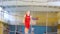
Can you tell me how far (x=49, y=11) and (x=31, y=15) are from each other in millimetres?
280

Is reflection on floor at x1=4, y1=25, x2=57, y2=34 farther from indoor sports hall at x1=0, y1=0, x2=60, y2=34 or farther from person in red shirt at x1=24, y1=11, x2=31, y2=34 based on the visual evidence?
person in red shirt at x1=24, y1=11, x2=31, y2=34

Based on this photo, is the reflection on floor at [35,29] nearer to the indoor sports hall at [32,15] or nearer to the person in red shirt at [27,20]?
the indoor sports hall at [32,15]

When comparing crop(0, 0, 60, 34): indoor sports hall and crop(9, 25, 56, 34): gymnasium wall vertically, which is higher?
crop(0, 0, 60, 34): indoor sports hall

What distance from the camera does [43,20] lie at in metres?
2.13

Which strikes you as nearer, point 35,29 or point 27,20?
point 27,20

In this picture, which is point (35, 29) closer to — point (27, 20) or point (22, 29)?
point (22, 29)

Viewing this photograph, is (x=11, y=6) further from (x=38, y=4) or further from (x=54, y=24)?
(x=54, y=24)

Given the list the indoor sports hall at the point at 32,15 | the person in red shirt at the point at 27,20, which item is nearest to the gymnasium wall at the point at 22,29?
the indoor sports hall at the point at 32,15

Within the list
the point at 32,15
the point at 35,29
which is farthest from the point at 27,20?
the point at 35,29

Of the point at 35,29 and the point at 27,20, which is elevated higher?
the point at 27,20

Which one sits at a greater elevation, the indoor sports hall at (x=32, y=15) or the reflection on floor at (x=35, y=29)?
the indoor sports hall at (x=32, y=15)

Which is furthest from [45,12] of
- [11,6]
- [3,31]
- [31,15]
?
[3,31]

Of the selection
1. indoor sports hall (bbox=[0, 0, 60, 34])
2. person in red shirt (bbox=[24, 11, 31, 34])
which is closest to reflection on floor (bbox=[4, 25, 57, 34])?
indoor sports hall (bbox=[0, 0, 60, 34])

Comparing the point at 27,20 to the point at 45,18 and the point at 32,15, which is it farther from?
the point at 45,18
